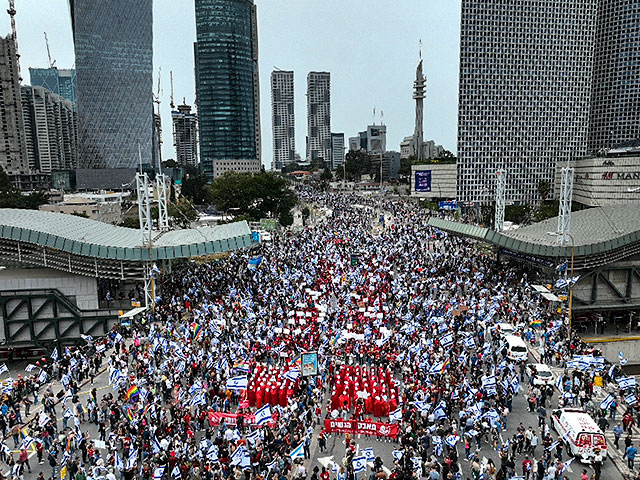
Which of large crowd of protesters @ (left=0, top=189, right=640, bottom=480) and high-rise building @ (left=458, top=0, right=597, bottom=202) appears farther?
high-rise building @ (left=458, top=0, right=597, bottom=202)

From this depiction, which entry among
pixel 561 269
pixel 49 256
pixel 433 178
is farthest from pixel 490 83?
pixel 49 256

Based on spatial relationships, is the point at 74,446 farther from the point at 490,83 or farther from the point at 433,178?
the point at 490,83

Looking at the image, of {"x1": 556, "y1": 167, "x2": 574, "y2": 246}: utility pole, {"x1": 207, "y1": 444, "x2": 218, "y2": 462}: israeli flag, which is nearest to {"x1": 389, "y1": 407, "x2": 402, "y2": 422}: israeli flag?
{"x1": 207, "y1": 444, "x2": 218, "y2": 462}: israeli flag

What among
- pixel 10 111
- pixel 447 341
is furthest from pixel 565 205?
pixel 10 111

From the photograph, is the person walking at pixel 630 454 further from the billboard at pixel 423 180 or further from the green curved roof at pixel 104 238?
the billboard at pixel 423 180

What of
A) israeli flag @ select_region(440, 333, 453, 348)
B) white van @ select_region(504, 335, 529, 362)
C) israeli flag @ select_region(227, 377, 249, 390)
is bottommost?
white van @ select_region(504, 335, 529, 362)

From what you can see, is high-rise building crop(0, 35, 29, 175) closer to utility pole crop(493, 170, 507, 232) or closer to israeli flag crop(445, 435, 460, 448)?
utility pole crop(493, 170, 507, 232)
